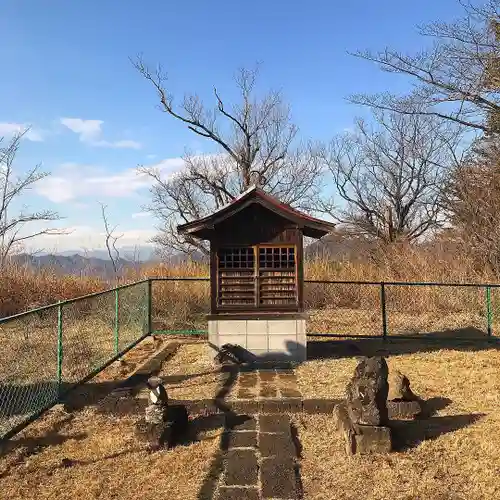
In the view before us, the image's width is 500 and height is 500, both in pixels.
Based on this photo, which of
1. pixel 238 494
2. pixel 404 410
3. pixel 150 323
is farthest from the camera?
pixel 150 323

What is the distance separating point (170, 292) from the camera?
561 inches

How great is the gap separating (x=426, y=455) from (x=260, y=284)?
14.3ft

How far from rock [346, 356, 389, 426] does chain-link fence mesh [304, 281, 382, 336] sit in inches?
284

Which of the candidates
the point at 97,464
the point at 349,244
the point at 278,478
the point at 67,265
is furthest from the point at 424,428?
the point at 349,244

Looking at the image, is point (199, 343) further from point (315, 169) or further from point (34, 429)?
point (315, 169)

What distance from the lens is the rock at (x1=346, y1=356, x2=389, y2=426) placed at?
14.4ft

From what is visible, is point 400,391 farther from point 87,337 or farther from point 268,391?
point 87,337

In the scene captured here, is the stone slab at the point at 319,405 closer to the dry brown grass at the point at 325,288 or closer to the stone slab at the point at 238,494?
the stone slab at the point at 238,494

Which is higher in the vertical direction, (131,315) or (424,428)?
(131,315)

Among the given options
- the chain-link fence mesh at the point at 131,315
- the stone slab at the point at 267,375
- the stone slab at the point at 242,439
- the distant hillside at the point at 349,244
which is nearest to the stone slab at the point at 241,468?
the stone slab at the point at 242,439

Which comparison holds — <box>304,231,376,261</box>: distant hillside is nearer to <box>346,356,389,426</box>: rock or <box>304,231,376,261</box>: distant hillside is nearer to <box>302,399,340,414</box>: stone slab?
<box>302,399,340,414</box>: stone slab

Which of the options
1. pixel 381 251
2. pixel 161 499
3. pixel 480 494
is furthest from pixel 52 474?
pixel 381 251

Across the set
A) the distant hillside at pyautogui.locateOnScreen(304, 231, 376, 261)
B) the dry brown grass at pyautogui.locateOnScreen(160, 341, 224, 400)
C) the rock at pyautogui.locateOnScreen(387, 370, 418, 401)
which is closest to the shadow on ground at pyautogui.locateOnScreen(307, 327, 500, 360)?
the dry brown grass at pyautogui.locateOnScreen(160, 341, 224, 400)

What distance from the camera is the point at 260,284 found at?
8.17m
